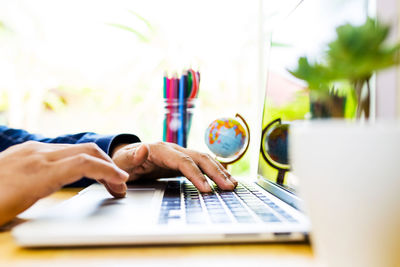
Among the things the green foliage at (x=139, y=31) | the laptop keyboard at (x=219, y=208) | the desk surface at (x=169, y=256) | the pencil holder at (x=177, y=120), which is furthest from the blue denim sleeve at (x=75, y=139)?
the green foliage at (x=139, y=31)

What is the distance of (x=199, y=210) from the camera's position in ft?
1.46

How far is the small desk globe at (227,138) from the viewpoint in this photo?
2.96 feet

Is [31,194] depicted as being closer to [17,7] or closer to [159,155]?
A: [159,155]

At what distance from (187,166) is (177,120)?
363mm

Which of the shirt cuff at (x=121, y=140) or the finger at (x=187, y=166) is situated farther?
the shirt cuff at (x=121, y=140)

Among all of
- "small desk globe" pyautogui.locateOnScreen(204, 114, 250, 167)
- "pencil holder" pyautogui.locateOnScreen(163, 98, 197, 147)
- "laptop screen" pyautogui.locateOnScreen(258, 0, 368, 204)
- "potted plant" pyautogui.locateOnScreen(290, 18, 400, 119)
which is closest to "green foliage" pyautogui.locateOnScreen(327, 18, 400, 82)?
"potted plant" pyautogui.locateOnScreen(290, 18, 400, 119)

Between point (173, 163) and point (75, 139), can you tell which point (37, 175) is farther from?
point (75, 139)

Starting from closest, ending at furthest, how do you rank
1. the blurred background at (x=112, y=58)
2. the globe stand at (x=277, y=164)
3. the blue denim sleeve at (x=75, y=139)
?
Result: 1. the globe stand at (x=277, y=164)
2. the blue denim sleeve at (x=75, y=139)
3. the blurred background at (x=112, y=58)

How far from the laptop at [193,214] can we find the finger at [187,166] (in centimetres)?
2

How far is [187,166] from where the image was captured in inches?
25.4

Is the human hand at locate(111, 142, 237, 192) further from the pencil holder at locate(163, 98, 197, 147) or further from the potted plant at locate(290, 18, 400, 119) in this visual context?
the potted plant at locate(290, 18, 400, 119)

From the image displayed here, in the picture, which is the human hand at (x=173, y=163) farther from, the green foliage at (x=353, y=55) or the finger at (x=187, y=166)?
the green foliage at (x=353, y=55)

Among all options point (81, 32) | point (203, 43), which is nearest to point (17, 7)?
point (81, 32)

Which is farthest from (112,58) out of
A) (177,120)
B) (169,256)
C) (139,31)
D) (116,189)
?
(169,256)
